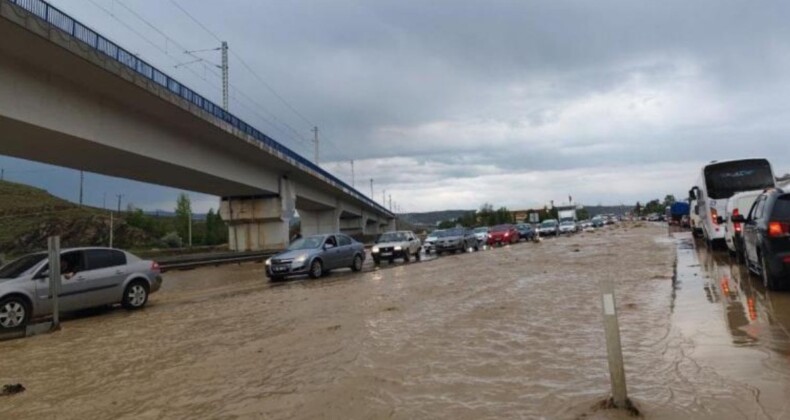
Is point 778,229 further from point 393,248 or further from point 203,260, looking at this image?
point 203,260

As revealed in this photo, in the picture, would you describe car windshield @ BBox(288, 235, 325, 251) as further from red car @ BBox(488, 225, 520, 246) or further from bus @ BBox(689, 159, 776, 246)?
red car @ BBox(488, 225, 520, 246)

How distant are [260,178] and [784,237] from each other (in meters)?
38.1

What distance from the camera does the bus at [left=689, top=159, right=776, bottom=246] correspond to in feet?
64.8

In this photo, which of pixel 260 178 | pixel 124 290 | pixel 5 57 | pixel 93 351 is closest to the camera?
pixel 93 351

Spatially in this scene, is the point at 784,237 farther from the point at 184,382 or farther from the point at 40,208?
the point at 40,208

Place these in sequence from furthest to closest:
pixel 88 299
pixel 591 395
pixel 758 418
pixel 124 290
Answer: pixel 124 290 → pixel 88 299 → pixel 591 395 → pixel 758 418

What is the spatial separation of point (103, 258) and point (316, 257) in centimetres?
800

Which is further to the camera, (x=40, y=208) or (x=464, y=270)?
(x=40, y=208)

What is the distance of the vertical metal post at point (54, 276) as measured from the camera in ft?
36.7

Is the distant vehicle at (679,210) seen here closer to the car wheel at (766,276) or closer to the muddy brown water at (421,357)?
the muddy brown water at (421,357)

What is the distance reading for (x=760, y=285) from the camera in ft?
38.0

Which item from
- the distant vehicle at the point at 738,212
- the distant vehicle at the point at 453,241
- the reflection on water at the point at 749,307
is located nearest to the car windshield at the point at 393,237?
the distant vehicle at the point at 453,241

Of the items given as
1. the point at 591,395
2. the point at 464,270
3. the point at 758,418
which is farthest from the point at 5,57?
the point at 758,418

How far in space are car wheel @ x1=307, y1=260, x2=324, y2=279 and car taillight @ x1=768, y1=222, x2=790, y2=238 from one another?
45.1 ft
